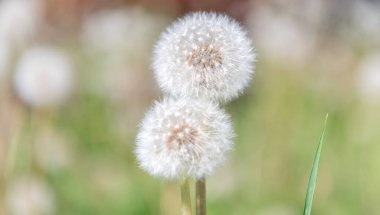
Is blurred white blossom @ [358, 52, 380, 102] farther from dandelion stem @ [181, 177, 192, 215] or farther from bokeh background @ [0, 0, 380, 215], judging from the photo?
dandelion stem @ [181, 177, 192, 215]

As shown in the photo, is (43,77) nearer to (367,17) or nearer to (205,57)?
(367,17)

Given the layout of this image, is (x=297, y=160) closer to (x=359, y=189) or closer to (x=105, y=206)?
(x=359, y=189)

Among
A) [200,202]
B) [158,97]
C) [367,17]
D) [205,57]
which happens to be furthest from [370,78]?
[200,202]

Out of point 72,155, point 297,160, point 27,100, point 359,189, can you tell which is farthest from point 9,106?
point 359,189

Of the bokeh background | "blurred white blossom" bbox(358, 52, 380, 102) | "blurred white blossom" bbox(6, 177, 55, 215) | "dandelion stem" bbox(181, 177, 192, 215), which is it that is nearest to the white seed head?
the bokeh background

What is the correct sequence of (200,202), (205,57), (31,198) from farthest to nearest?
1. (31,198)
2. (205,57)
3. (200,202)

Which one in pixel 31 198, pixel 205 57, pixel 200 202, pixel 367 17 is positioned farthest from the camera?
pixel 367 17

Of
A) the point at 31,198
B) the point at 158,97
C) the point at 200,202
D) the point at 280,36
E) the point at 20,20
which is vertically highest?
the point at 20,20

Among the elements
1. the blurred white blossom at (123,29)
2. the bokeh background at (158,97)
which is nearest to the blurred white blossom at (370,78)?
the bokeh background at (158,97)
